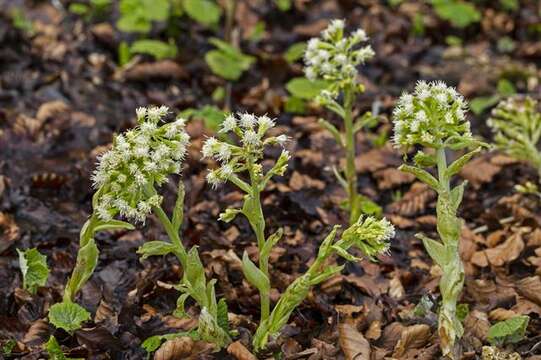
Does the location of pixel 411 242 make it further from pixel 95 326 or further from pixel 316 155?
pixel 95 326

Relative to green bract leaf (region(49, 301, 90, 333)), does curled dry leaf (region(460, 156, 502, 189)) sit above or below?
above

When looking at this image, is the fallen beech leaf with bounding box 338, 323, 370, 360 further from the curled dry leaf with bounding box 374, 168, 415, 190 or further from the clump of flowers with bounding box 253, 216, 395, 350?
the curled dry leaf with bounding box 374, 168, 415, 190

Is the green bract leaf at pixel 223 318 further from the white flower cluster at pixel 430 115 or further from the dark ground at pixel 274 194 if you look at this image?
the white flower cluster at pixel 430 115

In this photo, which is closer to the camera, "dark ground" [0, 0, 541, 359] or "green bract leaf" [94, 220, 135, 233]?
"green bract leaf" [94, 220, 135, 233]

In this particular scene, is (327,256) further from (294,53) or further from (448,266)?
(294,53)

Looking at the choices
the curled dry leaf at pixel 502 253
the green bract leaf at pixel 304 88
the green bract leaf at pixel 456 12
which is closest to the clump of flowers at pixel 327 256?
the curled dry leaf at pixel 502 253

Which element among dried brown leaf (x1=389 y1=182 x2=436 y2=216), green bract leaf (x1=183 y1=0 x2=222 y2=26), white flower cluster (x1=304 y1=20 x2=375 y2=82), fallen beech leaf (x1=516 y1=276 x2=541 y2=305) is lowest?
fallen beech leaf (x1=516 y1=276 x2=541 y2=305)

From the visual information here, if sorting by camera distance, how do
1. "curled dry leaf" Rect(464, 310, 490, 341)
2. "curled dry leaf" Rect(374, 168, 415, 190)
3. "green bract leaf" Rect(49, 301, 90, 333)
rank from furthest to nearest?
"curled dry leaf" Rect(374, 168, 415, 190)
"curled dry leaf" Rect(464, 310, 490, 341)
"green bract leaf" Rect(49, 301, 90, 333)

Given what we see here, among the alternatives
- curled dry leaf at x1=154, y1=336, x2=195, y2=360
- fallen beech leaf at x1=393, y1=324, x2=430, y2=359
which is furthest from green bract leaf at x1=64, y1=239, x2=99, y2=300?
fallen beech leaf at x1=393, y1=324, x2=430, y2=359

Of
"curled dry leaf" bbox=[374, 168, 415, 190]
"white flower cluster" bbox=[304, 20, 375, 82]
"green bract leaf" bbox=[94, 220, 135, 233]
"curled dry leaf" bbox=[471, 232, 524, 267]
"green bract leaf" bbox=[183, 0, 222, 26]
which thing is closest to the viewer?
"green bract leaf" bbox=[94, 220, 135, 233]
